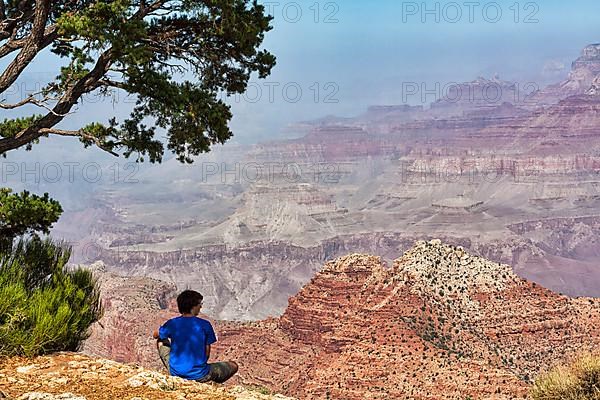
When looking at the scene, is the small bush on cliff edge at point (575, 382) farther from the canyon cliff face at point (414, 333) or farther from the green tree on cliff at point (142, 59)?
the canyon cliff face at point (414, 333)

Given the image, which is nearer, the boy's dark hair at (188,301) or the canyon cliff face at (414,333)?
the boy's dark hair at (188,301)

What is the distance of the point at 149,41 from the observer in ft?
36.8

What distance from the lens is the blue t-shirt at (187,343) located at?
8.95 m

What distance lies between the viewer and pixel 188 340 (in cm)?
899

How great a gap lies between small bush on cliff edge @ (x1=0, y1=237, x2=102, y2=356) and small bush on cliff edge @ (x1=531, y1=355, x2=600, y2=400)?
25.2ft

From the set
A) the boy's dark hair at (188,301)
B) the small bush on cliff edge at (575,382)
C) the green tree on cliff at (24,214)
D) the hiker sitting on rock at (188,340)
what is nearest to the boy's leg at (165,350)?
the hiker sitting on rock at (188,340)

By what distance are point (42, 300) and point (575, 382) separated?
8.46m

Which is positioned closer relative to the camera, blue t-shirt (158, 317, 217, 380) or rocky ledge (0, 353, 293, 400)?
rocky ledge (0, 353, 293, 400)

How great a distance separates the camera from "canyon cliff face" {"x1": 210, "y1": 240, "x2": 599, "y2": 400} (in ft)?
138

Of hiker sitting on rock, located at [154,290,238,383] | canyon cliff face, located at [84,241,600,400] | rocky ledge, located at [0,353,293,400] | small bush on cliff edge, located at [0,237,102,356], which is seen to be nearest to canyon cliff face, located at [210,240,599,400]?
canyon cliff face, located at [84,241,600,400]

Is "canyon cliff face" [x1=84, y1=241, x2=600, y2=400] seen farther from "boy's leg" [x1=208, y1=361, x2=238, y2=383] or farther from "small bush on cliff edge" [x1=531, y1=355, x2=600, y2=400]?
"boy's leg" [x1=208, y1=361, x2=238, y2=383]

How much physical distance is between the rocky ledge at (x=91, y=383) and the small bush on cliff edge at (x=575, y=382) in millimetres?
4719

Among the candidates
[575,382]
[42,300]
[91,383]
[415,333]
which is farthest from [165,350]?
[415,333]

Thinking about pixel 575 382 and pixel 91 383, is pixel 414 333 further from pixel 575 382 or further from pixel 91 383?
pixel 91 383
